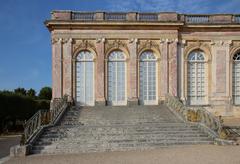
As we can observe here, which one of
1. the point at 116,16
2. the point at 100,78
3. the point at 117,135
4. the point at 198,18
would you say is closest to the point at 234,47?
the point at 198,18

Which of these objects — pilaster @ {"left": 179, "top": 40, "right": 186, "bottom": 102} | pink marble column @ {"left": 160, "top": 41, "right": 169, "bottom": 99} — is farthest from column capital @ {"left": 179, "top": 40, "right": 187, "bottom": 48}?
pink marble column @ {"left": 160, "top": 41, "right": 169, "bottom": 99}

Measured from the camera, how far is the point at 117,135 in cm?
1148

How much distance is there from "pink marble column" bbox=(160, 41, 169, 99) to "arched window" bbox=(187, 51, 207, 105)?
1594 millimetres

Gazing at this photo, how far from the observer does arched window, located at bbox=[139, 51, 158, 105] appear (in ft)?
61.1

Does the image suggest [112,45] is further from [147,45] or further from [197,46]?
[197,46]

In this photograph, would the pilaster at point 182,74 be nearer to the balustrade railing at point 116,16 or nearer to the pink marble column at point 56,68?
the balustrade railing at point 116,16

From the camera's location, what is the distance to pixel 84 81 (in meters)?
18.5

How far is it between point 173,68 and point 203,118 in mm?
5957

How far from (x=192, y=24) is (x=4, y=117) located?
14.1m

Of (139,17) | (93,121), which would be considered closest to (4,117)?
(93,121)

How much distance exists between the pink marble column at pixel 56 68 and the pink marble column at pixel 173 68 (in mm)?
6497

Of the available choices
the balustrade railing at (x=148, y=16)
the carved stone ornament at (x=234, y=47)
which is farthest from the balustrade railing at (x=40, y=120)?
the carved stone ornament at (x=234, y=47)

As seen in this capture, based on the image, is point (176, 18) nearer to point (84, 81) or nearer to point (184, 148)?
point (84, 81)

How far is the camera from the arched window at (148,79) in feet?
61.1
